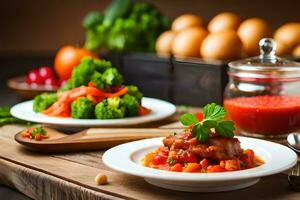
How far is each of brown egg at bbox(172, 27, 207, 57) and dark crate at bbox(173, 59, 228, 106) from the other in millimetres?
36

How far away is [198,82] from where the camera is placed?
2.47 m

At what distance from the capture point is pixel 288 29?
2.57 meters

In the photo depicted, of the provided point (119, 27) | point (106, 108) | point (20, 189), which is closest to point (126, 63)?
point (119, 27)

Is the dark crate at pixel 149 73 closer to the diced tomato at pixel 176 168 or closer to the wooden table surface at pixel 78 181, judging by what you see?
the wooden table surface at pixel 78 181

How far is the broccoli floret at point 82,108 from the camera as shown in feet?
6.44

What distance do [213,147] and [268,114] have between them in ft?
1.53

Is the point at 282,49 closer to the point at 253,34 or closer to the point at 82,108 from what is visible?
the point at 253,34

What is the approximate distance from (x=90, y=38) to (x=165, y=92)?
528 mm

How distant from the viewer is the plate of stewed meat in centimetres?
131

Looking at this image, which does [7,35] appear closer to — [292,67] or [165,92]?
[165,92]

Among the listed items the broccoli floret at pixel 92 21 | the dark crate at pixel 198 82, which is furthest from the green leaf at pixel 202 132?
the broccoli floret at pixel 92 21

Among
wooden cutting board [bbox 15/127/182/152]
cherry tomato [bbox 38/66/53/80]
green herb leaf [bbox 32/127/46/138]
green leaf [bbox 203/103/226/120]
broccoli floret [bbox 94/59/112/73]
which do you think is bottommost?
cherry tomato [bbox 38/66/53/80]

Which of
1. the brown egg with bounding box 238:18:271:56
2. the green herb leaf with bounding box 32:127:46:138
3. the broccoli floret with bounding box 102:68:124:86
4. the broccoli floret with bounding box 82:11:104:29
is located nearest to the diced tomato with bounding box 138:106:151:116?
the broccoli floret with bounding box 102:68:124:86

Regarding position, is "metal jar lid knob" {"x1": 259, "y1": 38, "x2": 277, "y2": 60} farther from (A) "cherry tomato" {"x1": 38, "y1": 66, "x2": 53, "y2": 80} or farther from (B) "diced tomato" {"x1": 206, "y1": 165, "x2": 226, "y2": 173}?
(A) "cherry tomato" {"x1": 38, "y1": 66, "x2": 53, "y2": 80}
